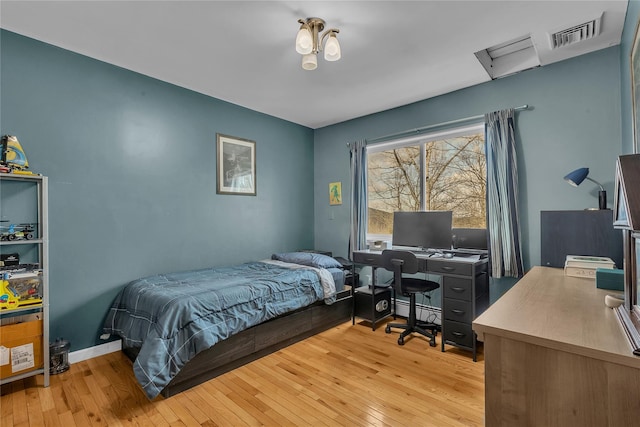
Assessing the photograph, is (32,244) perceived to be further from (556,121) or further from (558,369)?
(556,121)

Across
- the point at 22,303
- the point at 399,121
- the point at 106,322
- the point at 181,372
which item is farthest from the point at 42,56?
the point at 399,121

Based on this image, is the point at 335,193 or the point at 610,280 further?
the point at 335,193

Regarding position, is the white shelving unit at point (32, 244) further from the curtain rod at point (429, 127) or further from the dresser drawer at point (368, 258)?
the curtain rod at point (429, 127)

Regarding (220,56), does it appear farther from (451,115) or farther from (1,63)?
(451,115)

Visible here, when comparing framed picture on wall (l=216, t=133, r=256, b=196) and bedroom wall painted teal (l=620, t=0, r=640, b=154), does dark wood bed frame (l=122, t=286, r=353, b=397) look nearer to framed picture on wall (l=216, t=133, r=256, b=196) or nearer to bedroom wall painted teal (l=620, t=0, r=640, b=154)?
framed picture on wall (l=216, t=133, r=256, b=196)

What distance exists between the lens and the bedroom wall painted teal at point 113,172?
2.44m

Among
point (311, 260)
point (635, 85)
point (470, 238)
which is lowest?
point (311, 260)

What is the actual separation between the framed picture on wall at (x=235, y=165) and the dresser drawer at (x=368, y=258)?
61.2 inches

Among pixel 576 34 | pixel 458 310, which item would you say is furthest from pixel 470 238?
pixel 576 34

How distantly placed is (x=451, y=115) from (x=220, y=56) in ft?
8.05

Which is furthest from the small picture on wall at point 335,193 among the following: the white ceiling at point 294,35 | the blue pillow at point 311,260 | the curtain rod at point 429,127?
the white ceiling at point 294,35

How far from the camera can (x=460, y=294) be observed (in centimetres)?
277

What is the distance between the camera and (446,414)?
1.89 metres

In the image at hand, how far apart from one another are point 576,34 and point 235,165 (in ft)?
11.2
